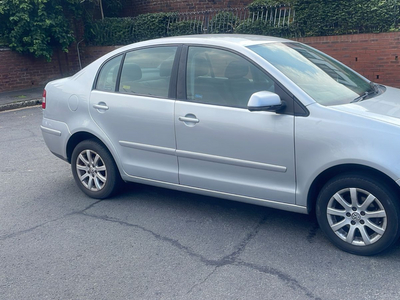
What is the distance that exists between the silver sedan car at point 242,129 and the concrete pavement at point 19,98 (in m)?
7.64

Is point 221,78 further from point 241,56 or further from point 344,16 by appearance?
point 344,16

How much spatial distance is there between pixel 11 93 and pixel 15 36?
1.69 metres

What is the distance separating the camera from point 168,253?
4.06 meters

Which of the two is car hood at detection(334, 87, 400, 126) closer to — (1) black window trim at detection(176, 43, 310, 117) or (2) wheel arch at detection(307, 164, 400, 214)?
(1) black window trim at detection(176, 43, 310, 117)

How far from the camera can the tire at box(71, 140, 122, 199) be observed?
520 centimetres

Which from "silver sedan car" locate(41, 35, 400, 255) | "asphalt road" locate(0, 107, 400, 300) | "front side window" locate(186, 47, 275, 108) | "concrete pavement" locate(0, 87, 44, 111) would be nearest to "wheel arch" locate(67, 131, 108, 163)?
"silver sedan car" locate(41, 35, 400, 255)

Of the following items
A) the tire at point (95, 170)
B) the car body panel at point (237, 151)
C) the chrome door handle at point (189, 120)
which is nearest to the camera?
the car body panel at point (237, 151)

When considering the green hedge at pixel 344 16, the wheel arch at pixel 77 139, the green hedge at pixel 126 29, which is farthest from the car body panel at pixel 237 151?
the green hedge at pixel 126 29

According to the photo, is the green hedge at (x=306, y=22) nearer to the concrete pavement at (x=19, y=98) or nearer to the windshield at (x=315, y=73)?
the concrete pavement at (x=19, y=98)

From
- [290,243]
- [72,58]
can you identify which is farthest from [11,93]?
[290,243]

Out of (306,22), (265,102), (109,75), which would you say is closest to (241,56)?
(265,102)

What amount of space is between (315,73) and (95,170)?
2616mm

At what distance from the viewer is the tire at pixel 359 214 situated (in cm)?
365

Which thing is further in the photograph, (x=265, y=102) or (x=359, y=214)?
(x=265, y=102)
